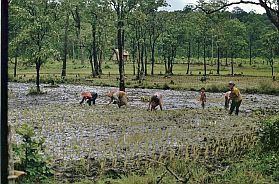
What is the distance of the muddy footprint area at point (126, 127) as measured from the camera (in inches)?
373

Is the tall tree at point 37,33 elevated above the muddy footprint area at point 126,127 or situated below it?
above

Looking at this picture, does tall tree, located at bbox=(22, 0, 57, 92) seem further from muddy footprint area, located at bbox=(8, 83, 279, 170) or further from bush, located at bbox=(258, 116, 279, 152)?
bush, located at bbox=(258, 116, 279, 152)

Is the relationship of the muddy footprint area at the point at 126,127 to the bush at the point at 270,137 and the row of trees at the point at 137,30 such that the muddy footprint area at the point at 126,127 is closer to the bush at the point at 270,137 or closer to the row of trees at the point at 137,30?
the bush at the point at 270,137

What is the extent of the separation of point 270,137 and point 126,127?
17.7 feet

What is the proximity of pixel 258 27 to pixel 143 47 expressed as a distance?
2225 cm

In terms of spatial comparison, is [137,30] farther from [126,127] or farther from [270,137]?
[270,137]

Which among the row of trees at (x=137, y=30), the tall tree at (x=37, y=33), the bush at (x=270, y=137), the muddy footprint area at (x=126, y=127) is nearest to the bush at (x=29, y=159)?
the muddy footprint area at (x=126, y=127)

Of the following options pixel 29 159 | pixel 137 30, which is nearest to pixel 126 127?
pixel 29 159

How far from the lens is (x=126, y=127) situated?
1268 centimetres

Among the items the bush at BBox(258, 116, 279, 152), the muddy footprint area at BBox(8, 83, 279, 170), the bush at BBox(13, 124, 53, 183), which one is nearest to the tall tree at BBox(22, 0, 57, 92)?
the muddy footprint area at BBox(8, 83, 279, 170)

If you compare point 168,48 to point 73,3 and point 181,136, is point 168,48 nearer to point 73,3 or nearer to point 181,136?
point 73,3

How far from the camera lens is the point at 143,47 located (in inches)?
1665

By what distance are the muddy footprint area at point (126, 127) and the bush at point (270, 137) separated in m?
1.87

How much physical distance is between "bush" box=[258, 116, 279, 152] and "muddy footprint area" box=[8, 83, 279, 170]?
1.87 m
